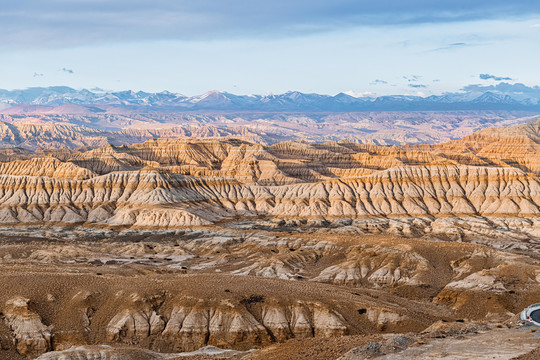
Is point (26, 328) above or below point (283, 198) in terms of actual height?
above

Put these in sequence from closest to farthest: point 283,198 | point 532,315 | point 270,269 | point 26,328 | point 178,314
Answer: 1. point 532,315
2. point 26,328
3. point 178,314
4. point 270,269
5. point 283,198

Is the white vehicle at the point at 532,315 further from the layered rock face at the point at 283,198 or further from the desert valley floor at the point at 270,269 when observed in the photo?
the layered rock face at the point at 283,198

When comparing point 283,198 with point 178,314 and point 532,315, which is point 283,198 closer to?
point 178,314

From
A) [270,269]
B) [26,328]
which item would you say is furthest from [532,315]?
[270,269]

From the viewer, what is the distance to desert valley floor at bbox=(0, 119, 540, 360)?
220 feet

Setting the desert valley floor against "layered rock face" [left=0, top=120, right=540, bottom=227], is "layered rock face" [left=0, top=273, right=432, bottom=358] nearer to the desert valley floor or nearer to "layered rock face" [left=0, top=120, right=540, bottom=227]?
the desert valley floor

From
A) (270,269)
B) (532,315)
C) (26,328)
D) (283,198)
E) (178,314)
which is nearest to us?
(532,315)

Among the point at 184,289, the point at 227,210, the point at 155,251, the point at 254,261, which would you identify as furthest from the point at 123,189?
the point at 184,289

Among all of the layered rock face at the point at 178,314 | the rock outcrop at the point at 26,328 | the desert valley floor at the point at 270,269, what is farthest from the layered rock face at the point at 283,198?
the rock outcrop at the point at 26,328

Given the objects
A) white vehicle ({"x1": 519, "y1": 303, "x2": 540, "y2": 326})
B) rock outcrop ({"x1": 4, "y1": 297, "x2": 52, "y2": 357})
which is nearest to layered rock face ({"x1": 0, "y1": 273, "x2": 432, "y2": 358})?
rock outcrop ({"x1": 4, "y1": 297, "x2": 52, "y2": 357})

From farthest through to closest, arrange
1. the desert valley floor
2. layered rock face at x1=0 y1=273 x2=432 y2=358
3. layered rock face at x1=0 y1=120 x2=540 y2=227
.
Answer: layered rock face at x1=0 y1=120 x2=540 y2=227, layered rock face at x1=0 y1=273 x2=432 y2=358, the desert valley floor

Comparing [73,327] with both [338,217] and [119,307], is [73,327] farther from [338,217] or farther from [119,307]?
[338,217]

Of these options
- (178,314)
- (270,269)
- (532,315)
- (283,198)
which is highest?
(532,315)

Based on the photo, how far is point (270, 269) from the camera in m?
114
